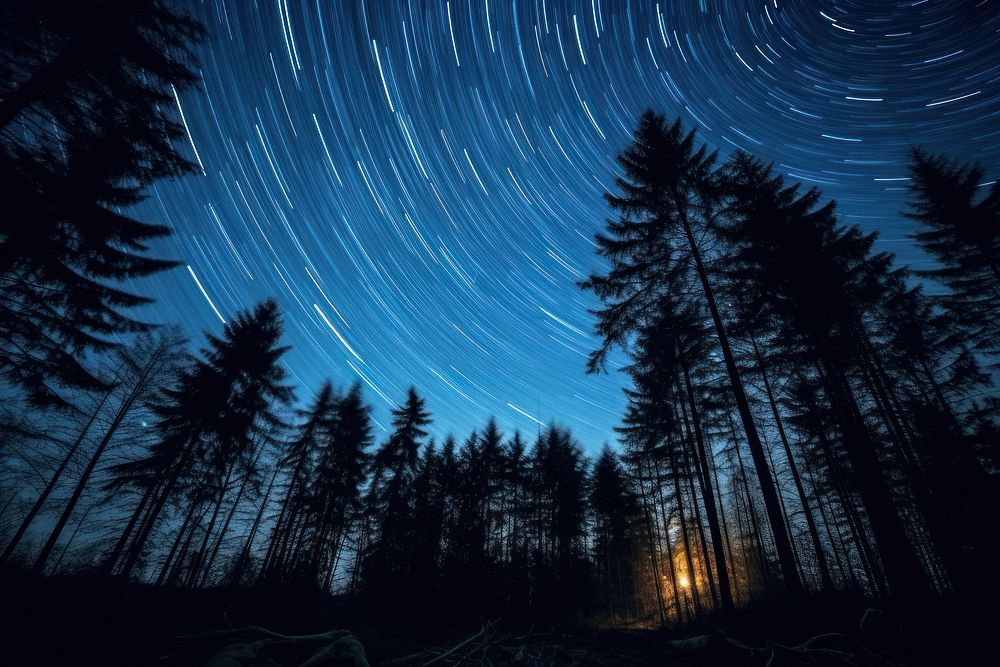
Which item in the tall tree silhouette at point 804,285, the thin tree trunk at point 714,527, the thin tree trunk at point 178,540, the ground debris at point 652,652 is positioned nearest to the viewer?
the ground debris at point 652,652

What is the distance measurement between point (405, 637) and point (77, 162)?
17.3 meters

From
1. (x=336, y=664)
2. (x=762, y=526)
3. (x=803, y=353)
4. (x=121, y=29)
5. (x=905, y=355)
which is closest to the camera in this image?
(x=336, y=664)

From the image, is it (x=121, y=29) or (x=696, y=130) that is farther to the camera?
(x=696, y=130)

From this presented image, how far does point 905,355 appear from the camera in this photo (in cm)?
1430

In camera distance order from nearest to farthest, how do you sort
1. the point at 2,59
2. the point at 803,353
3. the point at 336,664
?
1. the point at 336,664
2. the point at 2,59
3. the point at 803,353

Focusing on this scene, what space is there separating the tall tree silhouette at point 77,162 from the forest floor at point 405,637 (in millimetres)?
6326

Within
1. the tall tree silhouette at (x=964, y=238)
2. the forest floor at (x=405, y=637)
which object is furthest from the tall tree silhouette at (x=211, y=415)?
the tall tree silhouette at (x=964, y=238)

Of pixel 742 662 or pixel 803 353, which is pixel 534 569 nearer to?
pixel 742 662

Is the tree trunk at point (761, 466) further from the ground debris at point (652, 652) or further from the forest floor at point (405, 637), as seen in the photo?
the ground debris at point (652, 652)

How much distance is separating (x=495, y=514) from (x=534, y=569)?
10.1m

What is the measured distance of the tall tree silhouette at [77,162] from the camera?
698cm

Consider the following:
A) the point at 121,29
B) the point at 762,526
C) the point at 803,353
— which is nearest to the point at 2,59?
the point at 121,29

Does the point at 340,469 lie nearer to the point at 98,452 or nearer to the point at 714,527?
the point at 98,452

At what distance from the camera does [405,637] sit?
37.1 ft
